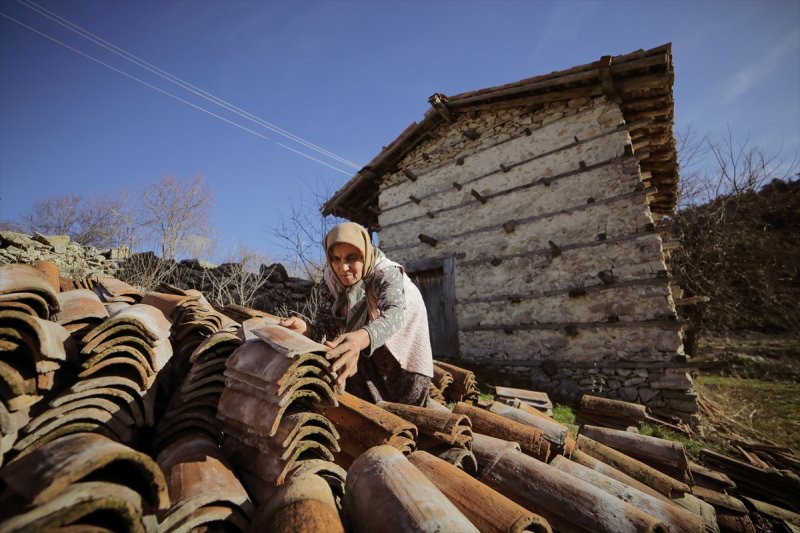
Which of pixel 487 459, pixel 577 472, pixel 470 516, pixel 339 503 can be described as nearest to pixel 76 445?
pixel 339 503

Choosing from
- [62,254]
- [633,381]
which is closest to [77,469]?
[633,381]

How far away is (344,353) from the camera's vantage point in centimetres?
151

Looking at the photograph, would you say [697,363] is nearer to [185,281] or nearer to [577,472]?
[577,472]

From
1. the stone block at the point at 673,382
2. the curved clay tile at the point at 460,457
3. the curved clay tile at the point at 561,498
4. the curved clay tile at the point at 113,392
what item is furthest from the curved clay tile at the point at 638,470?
the stone block at the point at 673,382

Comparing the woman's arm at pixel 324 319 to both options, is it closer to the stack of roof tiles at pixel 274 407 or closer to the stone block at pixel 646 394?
the stack of roof tiles at pixel 274 407

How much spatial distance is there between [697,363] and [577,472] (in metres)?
4.53

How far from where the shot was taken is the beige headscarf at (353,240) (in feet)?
7.36

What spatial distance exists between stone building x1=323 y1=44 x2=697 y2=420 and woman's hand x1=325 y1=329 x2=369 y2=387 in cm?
545

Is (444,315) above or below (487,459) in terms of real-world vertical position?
above

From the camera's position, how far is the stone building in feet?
17.4

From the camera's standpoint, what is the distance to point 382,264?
7.86ft

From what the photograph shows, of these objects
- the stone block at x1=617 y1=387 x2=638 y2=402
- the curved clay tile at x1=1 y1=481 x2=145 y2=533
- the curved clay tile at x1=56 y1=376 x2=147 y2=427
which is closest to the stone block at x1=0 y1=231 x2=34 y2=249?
the curved clay tile at x1=56 y1=376 x2=147 y2=427

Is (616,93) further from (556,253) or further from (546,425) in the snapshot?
(546,425)

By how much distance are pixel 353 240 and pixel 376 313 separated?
1.95 feet
